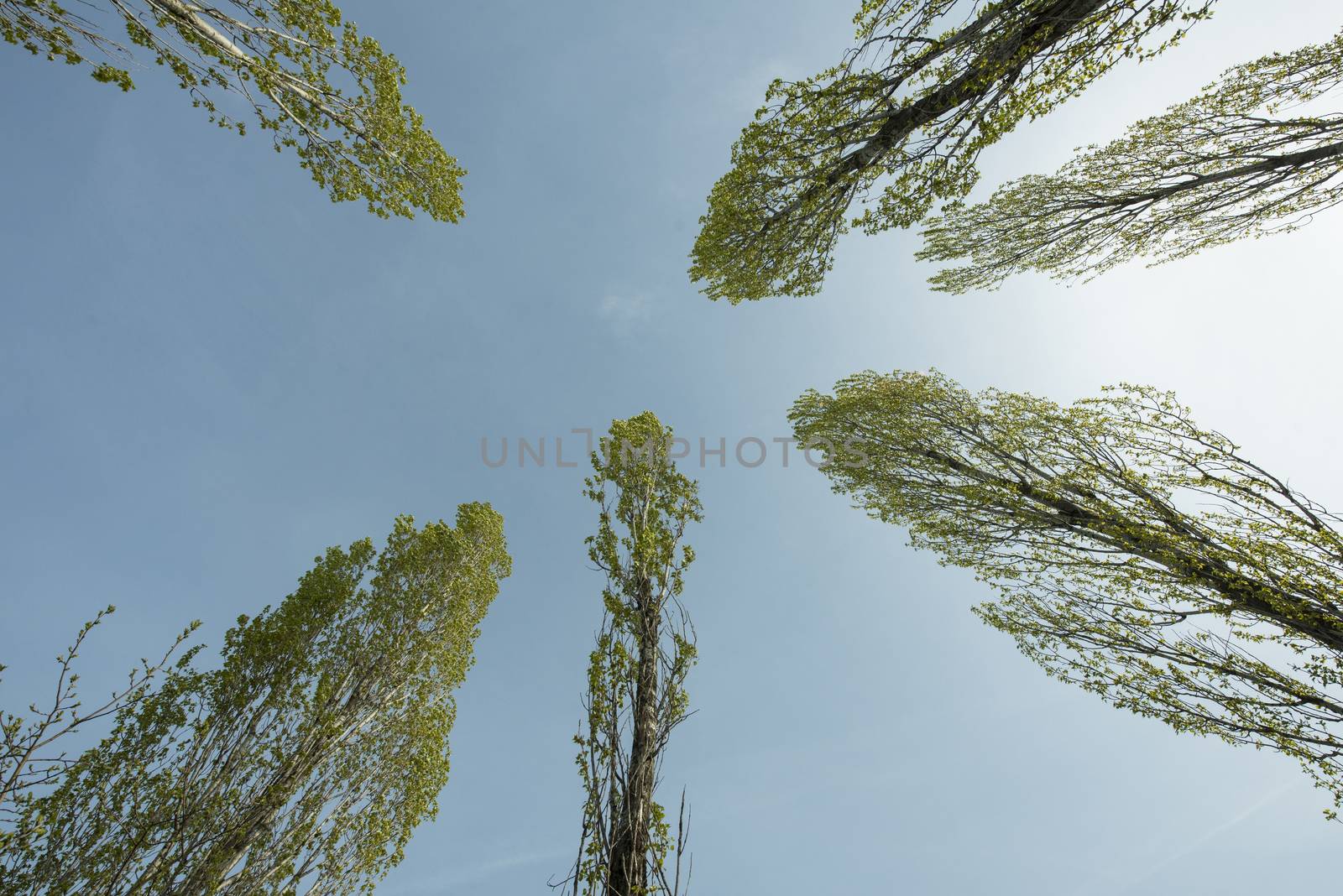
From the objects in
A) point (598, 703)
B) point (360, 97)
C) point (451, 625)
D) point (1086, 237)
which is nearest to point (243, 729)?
point (451, 625)

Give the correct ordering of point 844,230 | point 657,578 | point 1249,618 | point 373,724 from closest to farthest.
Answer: point 657,578 → point 1249,618 → point 844,230 → point 373,724

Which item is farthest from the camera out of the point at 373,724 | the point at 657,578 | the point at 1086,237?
the point at 1086,237

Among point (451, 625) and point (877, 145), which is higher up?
point (877, 145)

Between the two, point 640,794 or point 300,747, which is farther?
point 300,747

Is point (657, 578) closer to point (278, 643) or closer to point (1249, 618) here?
point (1249, 618)

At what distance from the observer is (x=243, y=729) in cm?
601

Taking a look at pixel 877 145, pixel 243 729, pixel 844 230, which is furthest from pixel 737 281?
pixel 243 729

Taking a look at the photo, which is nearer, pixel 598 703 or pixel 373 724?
pixel 598 703

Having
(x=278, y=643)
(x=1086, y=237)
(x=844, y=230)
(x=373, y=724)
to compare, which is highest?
(x=1086, y=237)

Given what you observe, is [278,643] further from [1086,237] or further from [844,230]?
[1086,237]

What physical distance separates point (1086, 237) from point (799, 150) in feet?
17.6

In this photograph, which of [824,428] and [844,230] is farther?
[824,428]

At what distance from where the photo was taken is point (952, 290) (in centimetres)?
869

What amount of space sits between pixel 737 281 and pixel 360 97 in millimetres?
4722
